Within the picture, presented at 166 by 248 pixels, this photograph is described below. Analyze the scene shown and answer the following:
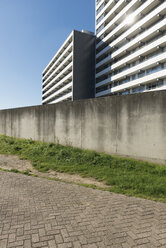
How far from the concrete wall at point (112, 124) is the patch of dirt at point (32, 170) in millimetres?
2640

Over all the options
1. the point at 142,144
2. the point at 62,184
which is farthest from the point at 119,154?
the point at 62,184

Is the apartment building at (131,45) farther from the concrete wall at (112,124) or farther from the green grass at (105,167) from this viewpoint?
the green grass at (105,167)

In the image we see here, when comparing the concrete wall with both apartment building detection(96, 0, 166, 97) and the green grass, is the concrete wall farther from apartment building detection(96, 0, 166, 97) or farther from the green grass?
apartment building detection(96, 0, 166, 97)

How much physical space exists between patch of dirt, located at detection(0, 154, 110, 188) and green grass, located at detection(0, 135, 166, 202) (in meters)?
0.25

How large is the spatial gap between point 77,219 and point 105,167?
369cm

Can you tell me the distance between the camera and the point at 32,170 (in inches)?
262

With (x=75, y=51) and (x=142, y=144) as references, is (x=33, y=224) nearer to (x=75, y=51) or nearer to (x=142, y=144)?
(x=142, y=144)

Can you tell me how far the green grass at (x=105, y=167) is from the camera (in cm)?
452

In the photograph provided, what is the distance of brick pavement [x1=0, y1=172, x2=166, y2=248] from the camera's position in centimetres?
245

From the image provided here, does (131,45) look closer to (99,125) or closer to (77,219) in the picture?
(99,125)

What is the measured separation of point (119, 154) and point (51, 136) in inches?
202

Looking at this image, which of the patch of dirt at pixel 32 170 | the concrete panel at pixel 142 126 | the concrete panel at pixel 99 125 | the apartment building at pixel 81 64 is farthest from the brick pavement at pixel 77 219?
the apartment building at pixel 81 64

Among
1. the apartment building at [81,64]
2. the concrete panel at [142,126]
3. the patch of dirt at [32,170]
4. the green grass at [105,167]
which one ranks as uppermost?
the apartment building at [81,64]

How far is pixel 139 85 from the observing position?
108 ft
